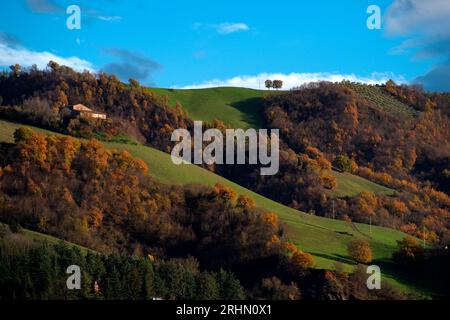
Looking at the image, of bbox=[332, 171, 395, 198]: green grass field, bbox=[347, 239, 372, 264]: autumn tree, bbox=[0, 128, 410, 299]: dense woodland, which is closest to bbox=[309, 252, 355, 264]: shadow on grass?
bbox=[347, 239, 372, 264]: autumn tree

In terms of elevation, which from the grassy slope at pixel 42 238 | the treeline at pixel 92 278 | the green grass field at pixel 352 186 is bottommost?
the treeline at pixel 92 278

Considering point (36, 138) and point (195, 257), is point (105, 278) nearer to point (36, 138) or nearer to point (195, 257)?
point (195, 257)

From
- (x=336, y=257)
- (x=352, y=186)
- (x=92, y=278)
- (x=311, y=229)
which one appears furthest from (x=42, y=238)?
(x=352, y=186)

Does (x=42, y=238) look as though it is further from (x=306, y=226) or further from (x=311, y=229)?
(x=306, y=226)

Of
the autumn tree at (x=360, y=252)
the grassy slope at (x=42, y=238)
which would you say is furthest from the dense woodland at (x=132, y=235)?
the autumn tree at (x=360, y=252)

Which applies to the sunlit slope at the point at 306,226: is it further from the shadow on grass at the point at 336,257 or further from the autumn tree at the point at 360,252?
the autumn tree at the point at 360,252

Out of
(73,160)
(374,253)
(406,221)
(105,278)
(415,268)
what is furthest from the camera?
(406,221)

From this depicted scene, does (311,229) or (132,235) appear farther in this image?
(311,229)

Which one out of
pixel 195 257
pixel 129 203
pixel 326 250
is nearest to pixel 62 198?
pixel 129 203
